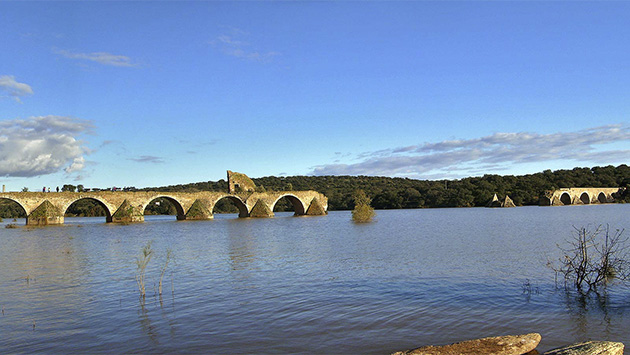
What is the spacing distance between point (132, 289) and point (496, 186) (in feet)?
384

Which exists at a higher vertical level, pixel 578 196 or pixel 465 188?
pixel 465 188

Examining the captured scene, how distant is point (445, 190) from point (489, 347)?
117 m

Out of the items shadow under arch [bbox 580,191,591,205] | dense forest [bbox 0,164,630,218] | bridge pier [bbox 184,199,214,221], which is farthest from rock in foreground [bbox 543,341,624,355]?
shadow under arch [bbox 580,191,591,205]

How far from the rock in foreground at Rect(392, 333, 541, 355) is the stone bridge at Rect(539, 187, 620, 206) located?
11267cm

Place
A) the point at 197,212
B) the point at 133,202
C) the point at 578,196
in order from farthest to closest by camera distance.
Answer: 1. the point at 578,196
2. the point at 197,212
3. the point at 133,202

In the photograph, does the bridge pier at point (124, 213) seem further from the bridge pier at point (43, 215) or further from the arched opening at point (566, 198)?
the arched opening at point (566, 198)

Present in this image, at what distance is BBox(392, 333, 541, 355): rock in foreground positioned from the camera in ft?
23.3

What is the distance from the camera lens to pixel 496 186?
387ft

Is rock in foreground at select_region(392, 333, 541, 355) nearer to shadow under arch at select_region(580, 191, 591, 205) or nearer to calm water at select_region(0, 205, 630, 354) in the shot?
calm water at select_region(0, 205, 630, 354)

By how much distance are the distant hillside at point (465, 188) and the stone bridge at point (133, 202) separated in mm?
38293

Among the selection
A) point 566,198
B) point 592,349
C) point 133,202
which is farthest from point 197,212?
point 566,198

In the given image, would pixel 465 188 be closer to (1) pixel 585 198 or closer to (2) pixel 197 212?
(1) pixel 585 198

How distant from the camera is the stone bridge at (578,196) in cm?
10888

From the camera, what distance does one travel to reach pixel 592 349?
6.79 m
